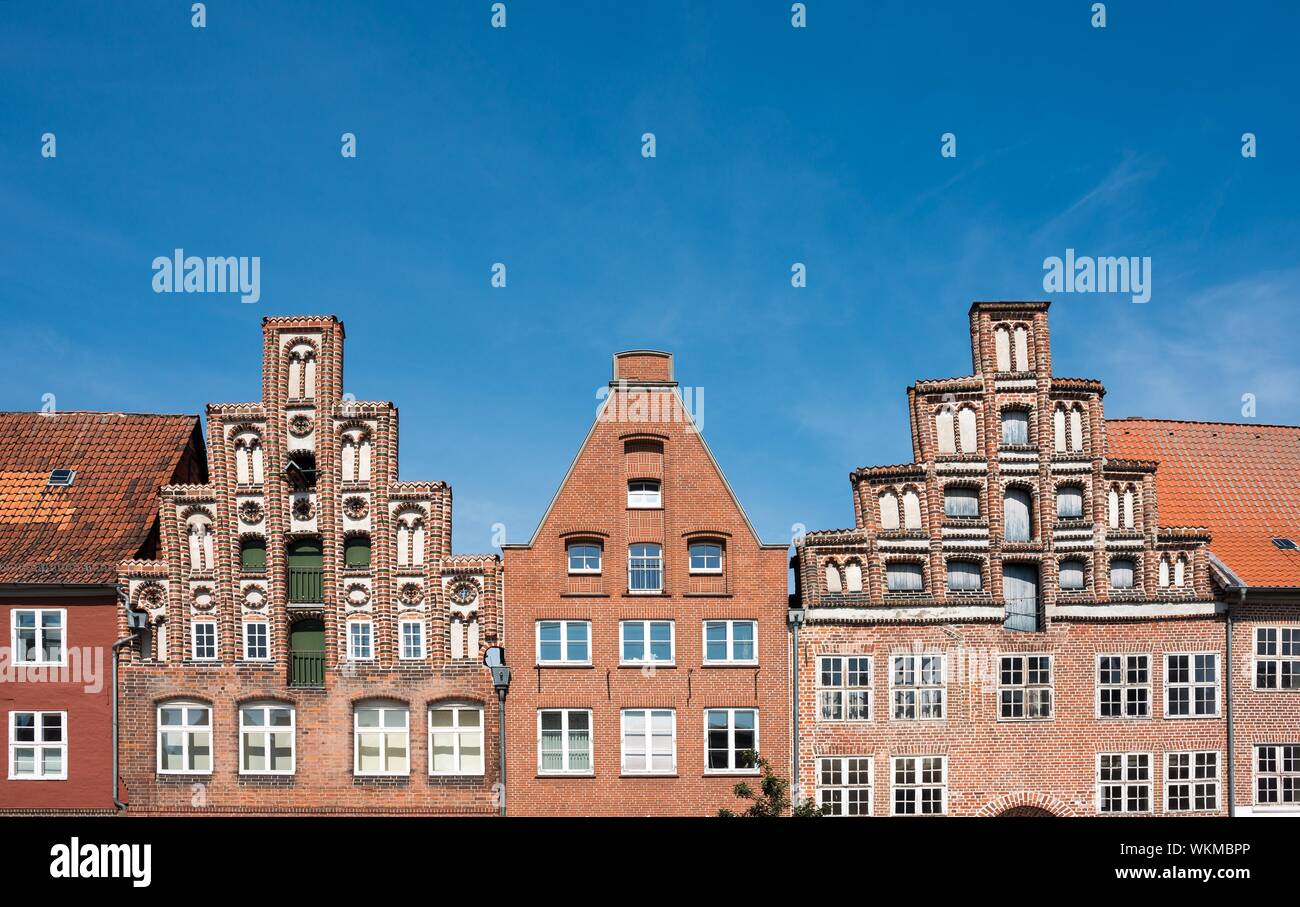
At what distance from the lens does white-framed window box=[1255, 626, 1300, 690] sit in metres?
26.9

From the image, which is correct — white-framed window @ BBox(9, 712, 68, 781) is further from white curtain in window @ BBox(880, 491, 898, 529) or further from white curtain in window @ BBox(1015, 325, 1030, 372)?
white curtain in window @ BBox(1015, 325, 1030, 372)

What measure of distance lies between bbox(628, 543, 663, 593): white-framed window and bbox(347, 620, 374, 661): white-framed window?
6.76 m

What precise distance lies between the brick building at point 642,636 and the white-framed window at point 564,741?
0.04 m

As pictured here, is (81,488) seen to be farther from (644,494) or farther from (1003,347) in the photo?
(1003,347)

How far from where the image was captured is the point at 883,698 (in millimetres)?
26641

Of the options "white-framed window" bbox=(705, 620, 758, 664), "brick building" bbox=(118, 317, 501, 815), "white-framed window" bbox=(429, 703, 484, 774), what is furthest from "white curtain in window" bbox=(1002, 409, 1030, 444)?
"white-framed window" bbox=(429, 703, 484, 774)

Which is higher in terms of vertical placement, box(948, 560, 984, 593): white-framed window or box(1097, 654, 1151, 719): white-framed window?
box(948, 560, 984, 593): white-framed window

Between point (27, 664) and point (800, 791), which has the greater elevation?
point (27, 664)

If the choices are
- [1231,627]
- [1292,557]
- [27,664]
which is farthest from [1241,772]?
[27,664]

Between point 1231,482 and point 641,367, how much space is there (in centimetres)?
1721

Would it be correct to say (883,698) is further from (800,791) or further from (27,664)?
(27,664)

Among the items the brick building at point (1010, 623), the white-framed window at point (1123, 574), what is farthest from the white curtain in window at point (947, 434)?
the white-framed window at point (1123, 574)

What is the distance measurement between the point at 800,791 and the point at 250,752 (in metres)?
13.8

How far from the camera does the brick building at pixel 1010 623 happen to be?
86.7 feet
